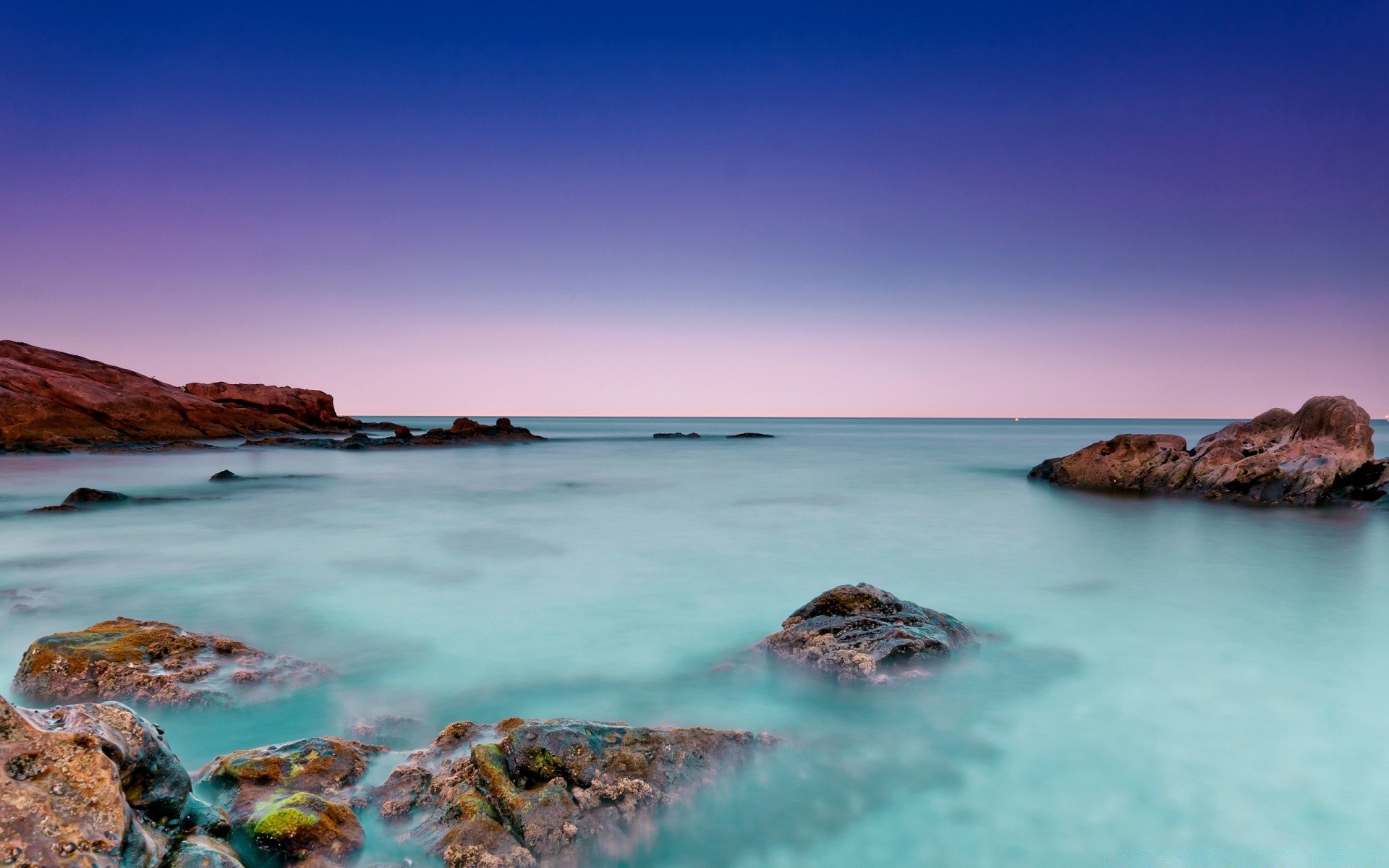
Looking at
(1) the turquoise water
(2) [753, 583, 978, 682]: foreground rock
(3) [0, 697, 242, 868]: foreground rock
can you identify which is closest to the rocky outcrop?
(1) the turquoise water

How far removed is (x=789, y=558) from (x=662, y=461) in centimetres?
2668

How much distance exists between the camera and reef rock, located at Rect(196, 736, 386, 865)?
121 inches

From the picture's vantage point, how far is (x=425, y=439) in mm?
47031

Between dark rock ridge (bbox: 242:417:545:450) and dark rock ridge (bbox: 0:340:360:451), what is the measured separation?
4208 millimetres

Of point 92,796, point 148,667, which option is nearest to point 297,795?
point 92,796

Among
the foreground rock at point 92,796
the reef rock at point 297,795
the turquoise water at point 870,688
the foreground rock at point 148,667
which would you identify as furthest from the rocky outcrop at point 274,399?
the foreground rock at point 92,796

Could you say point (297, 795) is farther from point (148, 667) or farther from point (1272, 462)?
point (1272, 462)

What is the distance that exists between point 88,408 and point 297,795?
45.7m

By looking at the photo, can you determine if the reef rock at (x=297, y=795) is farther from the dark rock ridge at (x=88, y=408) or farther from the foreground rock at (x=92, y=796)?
the dark rock ridge at (x=88, y=408)

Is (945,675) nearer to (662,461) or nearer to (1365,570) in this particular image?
(1365,570)

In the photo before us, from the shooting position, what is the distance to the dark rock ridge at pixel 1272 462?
52.5 ft

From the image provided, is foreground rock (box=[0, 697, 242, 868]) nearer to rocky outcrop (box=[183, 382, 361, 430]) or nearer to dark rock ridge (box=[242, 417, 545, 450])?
dark rock ridge (box=[242, 417, 545, 450])

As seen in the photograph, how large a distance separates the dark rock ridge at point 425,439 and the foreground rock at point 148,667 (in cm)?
3745

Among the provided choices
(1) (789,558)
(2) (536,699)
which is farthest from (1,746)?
(1) (789,558)
